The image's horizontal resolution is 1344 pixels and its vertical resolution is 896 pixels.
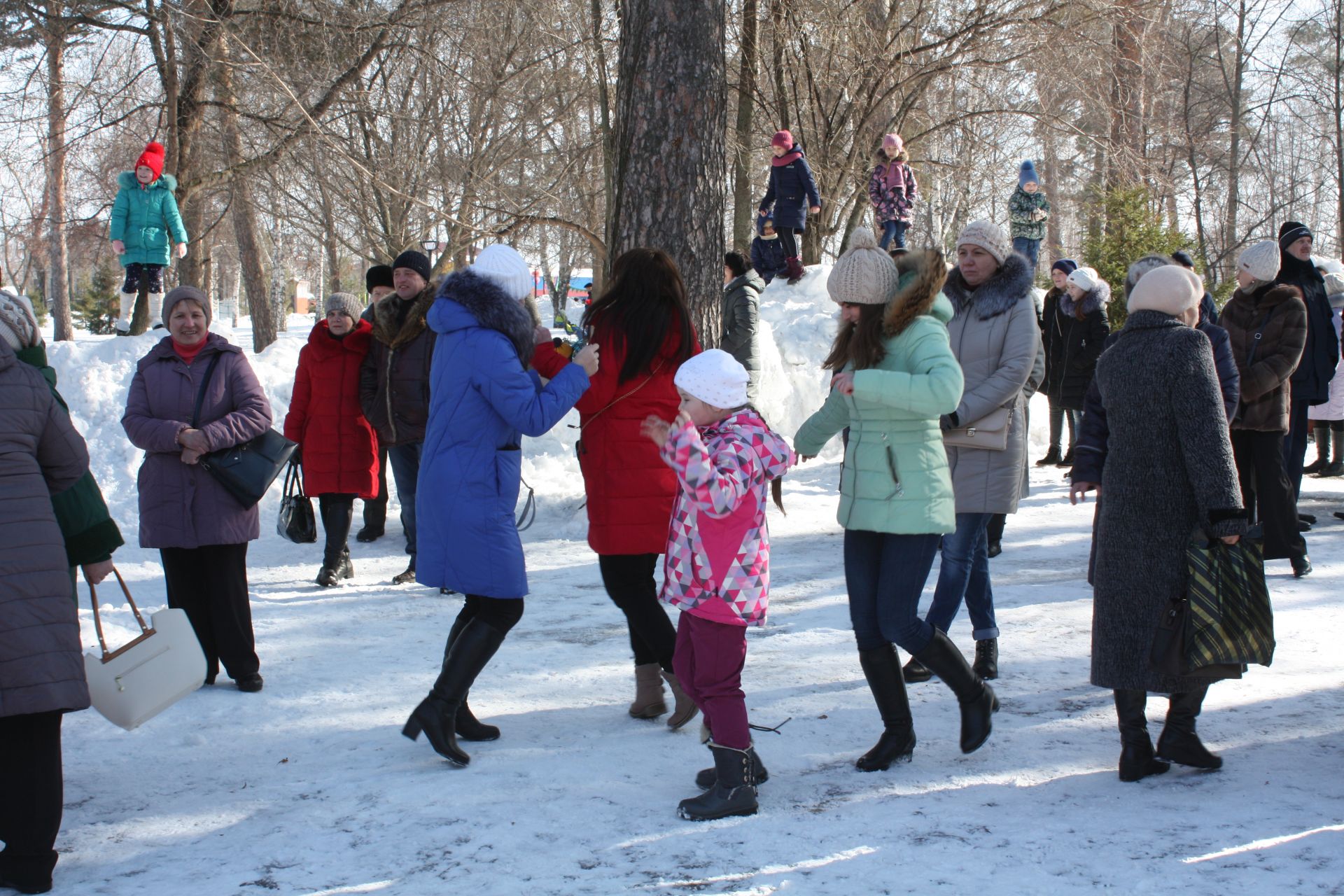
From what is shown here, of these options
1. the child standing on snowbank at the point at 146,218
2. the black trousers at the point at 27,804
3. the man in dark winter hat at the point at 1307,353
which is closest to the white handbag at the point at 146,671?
the black trousers at the point at 27,804

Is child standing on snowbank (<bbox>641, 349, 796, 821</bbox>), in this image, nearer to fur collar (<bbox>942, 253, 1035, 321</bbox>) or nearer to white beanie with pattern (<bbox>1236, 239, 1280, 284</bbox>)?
fur collar (<bbox>942, 253, 1035, 321</bbox>)

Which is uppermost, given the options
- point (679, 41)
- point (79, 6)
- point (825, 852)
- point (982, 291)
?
point (79, 6)

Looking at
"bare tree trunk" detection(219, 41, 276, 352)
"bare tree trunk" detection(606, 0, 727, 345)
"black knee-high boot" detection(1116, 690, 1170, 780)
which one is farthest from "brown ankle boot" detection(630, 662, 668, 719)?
"bare tree trunk" detection(219, 41, 276, 352)

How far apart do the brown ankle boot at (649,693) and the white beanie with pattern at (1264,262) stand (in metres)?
4.10

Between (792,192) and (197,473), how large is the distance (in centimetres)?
988

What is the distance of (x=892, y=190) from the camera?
14.1 metres

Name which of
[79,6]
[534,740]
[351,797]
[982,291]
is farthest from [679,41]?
[79,6]

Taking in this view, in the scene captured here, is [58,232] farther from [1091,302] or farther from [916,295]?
[916,295]

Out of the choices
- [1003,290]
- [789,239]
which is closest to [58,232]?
[789,239]

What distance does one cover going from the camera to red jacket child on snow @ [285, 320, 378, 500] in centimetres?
715

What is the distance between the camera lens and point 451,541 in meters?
3.92

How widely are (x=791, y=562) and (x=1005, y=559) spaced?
1.41 metres

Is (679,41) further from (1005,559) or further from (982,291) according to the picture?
(1005,559)

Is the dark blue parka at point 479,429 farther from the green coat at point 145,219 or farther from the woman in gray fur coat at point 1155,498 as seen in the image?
the green coat at point 145,219
